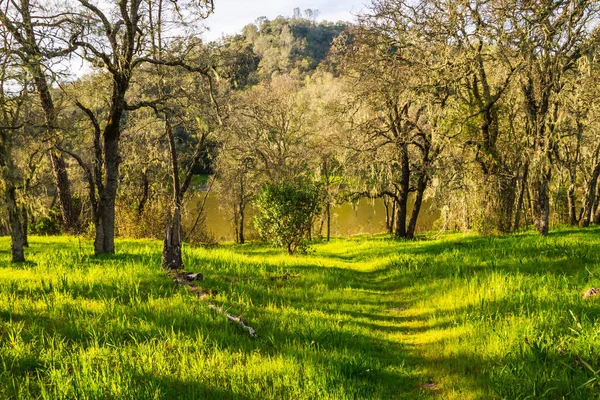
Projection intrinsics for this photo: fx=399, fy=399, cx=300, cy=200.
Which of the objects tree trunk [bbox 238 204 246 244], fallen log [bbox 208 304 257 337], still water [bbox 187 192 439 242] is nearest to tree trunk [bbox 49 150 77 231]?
tree trunk [bbox 238 204 246 244]

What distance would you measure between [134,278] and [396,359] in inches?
195

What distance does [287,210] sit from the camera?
632 inches

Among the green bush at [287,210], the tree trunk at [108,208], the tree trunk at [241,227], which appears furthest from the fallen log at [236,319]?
the tree trunk at [241,227]

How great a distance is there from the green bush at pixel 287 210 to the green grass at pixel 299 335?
22.8 ft

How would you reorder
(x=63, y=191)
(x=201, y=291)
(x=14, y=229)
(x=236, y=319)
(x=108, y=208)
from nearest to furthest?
1. (x=236, y=319)
2. (x=201, y=291)
3. (x=14, y=229)
4. (x=108, y=208)
5. (x=63, y=191)

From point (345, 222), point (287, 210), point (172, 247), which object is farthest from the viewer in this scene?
point (345, 222)

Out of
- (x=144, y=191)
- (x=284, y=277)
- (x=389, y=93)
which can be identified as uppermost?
(x=389, y=93)

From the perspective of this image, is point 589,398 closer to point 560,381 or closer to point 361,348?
point 560,381

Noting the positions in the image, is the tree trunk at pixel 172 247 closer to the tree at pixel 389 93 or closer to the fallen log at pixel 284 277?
the fallen log at pixel 284 277

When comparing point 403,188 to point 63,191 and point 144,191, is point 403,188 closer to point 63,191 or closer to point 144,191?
point 63,191

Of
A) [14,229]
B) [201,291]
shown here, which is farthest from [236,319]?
[14,229]

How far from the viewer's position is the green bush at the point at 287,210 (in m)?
16.0

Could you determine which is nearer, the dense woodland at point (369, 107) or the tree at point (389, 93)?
the dense woodland at point (369, 107)

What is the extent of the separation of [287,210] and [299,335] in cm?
1089
